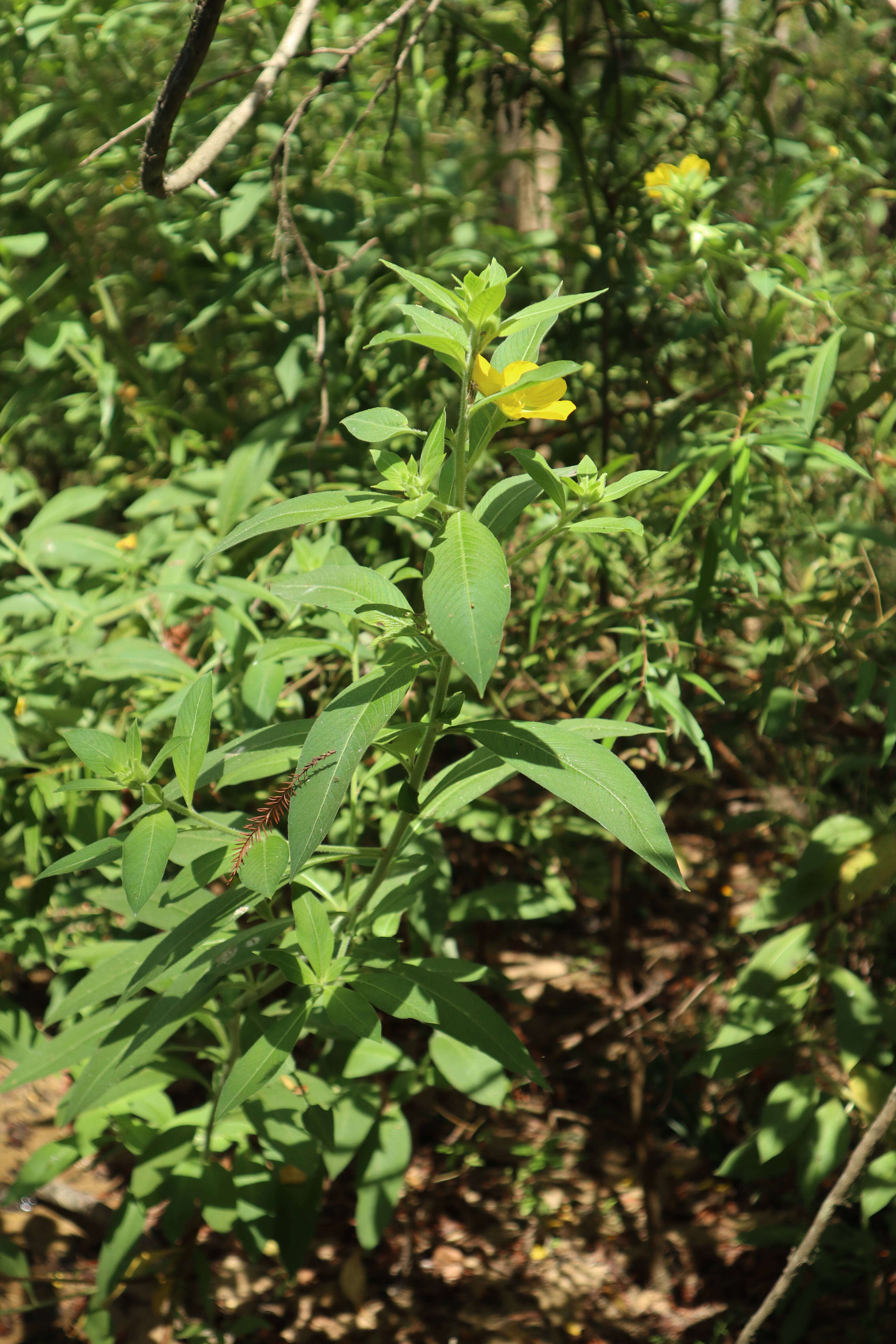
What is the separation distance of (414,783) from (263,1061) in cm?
37

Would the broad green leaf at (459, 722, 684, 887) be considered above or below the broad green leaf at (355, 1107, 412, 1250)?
above

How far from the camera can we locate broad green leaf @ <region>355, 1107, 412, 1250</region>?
6.03 ft

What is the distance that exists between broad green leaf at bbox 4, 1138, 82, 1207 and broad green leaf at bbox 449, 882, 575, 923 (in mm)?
806

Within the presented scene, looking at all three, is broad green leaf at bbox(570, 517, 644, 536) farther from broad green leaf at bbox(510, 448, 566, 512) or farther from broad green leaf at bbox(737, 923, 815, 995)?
broad green leaf at bbox(737, 923, 815, 995)

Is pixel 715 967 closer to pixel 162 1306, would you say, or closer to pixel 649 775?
pixel 649 775

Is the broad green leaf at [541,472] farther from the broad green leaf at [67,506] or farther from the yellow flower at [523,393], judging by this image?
the broad green leaf at [67,506]

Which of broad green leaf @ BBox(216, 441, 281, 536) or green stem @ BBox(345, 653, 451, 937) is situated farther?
broad green leaf @ BBox(216, 441, 281, 536)

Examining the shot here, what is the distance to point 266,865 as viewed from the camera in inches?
42.3

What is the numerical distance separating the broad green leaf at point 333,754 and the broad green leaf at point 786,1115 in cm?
137

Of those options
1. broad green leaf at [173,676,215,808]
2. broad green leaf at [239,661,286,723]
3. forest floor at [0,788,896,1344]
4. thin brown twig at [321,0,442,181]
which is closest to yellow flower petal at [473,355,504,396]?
broad green leaf at [173,676,215,808]

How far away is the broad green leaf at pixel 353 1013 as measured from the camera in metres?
1.18

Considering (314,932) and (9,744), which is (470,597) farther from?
(9,744)

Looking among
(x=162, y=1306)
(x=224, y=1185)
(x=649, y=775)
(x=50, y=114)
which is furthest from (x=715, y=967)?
(x=50, y=114)

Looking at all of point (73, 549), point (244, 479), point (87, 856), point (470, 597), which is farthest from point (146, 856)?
point (73, 549)
